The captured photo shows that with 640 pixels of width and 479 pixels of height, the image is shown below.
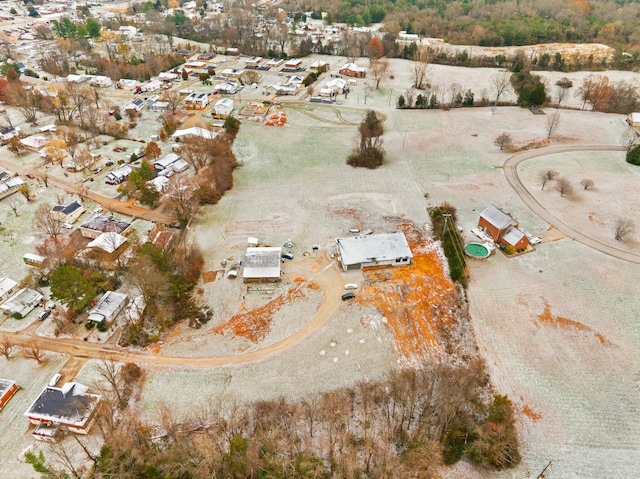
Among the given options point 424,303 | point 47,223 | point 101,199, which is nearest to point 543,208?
point 424,303

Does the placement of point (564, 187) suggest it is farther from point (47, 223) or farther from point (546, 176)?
point (47, 223)

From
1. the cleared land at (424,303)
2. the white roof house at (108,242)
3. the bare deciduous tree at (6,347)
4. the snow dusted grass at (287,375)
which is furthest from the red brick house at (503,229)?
the bare deciduous tree at (6,347)

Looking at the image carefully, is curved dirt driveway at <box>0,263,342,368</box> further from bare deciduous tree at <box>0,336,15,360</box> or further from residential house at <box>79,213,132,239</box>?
residential house at <box>79,213,132,239</box>

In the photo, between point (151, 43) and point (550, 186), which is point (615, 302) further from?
point (151, 43)

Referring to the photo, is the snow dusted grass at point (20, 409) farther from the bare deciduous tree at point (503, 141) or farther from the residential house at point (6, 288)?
the bare deciduous tree at point (503, 141)

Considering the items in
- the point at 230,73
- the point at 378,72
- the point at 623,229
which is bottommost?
the point at 623,229

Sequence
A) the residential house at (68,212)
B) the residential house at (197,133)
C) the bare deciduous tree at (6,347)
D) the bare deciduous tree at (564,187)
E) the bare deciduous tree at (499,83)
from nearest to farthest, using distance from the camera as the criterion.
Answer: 1. the bare deciduous tree at (6,347)
2. the residential house at (68,212)
3. the bare deciduous tree at (564,187)
4. the residential house at (197,133)
5. the bare deciduous tree at (499,83)

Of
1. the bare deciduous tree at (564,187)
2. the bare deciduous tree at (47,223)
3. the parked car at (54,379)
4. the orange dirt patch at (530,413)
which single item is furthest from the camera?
the bare deciduous tree at (564,187)
